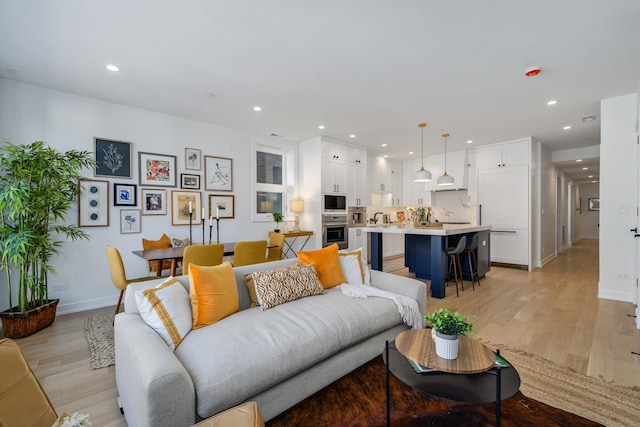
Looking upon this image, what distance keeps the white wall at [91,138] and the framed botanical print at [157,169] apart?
0.26 feet

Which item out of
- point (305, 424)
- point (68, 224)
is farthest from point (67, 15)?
point (305, 424)

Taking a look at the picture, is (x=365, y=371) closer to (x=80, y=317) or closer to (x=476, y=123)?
(x=80, y=317)

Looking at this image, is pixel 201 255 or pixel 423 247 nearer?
pixel 201 255

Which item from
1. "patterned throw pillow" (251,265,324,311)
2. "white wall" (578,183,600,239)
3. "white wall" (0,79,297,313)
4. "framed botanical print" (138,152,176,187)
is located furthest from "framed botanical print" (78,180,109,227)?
"white wall" (578,183,600,239)

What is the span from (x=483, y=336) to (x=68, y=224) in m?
4.94

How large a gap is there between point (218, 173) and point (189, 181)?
1.65 ft

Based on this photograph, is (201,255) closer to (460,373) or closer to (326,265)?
(326,265)

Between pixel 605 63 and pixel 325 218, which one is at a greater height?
pixel 605 63

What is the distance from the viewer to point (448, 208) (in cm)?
722

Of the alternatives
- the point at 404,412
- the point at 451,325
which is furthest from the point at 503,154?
the point at 404,412

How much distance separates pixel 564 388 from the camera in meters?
1.88

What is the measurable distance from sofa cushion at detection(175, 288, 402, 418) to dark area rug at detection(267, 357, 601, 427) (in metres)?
0.27

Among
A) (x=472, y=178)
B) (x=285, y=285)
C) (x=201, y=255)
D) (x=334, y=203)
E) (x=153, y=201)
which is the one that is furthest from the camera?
(x=472, y=178)

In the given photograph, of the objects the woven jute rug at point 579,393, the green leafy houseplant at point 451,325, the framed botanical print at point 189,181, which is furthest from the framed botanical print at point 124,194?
the woven jute rug at point 579,393
